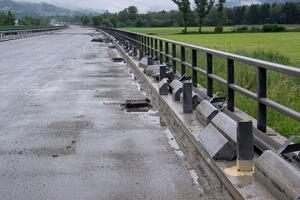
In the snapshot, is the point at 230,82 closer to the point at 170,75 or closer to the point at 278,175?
the point at 278,175

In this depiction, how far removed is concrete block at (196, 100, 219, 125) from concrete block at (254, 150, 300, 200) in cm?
255

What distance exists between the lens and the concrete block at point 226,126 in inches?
255

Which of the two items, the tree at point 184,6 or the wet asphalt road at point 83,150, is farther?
the tree at point 184,6

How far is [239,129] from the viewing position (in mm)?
5801

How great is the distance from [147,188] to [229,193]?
45.1 inches

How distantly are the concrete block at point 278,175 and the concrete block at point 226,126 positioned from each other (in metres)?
0.93

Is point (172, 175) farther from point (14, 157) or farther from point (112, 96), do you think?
point (112, 96)

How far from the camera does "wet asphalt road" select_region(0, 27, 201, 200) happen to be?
638 centimetres

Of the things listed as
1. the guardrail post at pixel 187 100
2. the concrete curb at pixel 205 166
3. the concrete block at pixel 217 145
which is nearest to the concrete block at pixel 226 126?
the concrete block at pixel 217 145

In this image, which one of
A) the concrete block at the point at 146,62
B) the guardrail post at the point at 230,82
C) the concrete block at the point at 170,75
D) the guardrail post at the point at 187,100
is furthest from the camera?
the concrete block at the point at 146,62

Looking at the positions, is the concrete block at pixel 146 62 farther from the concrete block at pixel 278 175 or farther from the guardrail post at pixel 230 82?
the concrete block at pixel 278 175

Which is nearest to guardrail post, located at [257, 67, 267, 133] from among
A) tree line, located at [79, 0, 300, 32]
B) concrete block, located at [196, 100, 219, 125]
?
concrete block, located at [196, 100, 219, 125]

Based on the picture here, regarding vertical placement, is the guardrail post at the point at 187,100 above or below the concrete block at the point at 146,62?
above

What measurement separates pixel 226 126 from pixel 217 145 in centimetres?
31
